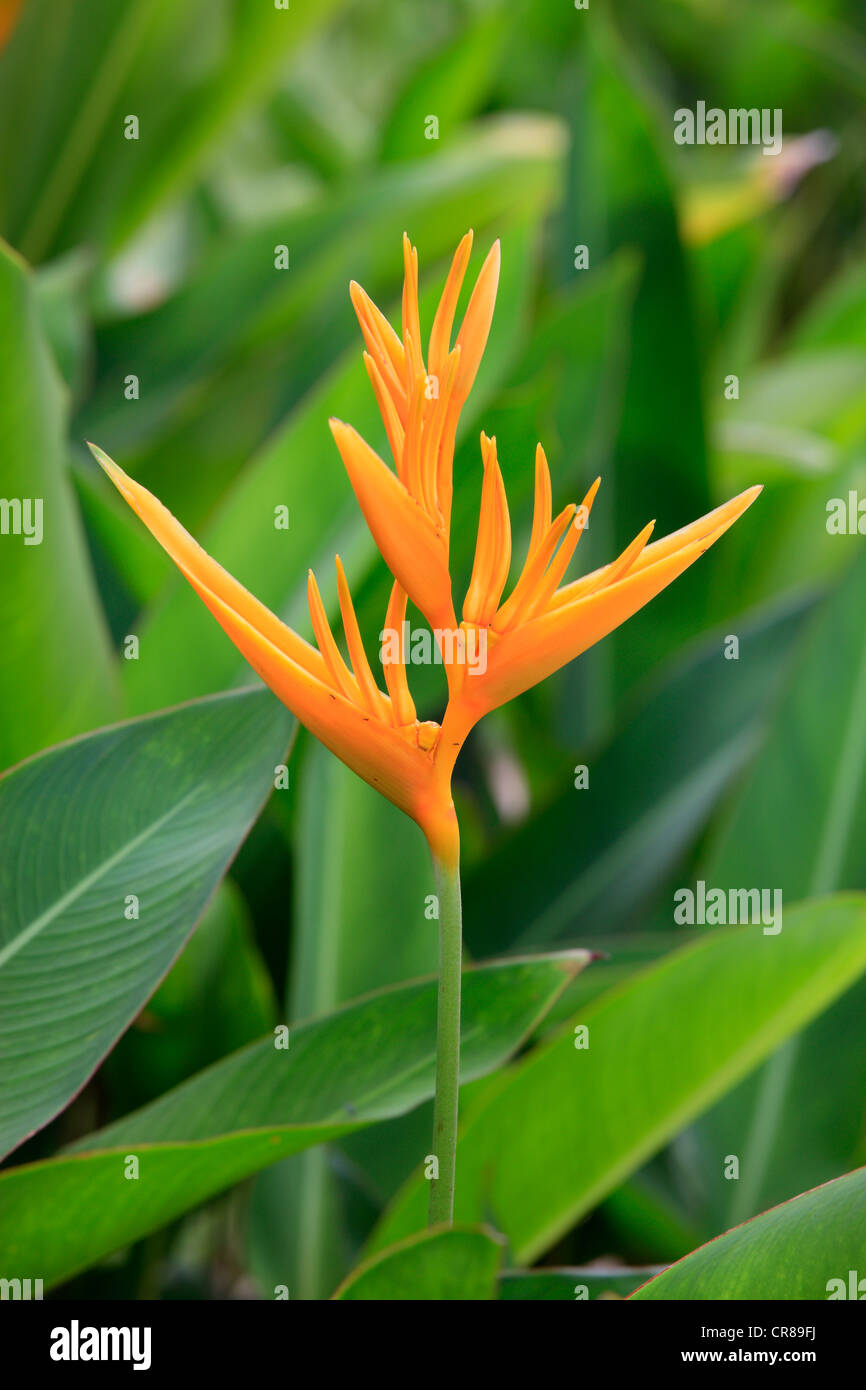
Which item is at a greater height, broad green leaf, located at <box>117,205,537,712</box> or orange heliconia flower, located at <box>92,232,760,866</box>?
broad green leaf, located at <box>117,205,537,712</box>

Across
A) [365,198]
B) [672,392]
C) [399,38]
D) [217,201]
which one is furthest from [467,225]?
[399,38]

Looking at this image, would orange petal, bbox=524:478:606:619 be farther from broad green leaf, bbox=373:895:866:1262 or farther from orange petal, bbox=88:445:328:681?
broad green leaf, bbox=373:895:866:1262

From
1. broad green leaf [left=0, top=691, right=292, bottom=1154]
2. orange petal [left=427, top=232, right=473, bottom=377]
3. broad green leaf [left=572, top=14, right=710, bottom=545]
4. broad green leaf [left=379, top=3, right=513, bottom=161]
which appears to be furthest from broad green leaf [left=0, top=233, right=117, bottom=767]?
broad green leaf [left=379, top=3, right=513, bottom=161]

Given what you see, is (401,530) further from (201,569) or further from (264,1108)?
(264,1108)

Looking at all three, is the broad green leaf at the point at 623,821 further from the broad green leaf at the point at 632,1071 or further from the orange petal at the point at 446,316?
the orange petal at the point at 446,316

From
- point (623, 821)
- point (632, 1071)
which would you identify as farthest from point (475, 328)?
point (623, 821)

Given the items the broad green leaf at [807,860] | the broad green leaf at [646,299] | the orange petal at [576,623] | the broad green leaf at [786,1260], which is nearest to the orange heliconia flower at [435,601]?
the orange petal at [576,623]

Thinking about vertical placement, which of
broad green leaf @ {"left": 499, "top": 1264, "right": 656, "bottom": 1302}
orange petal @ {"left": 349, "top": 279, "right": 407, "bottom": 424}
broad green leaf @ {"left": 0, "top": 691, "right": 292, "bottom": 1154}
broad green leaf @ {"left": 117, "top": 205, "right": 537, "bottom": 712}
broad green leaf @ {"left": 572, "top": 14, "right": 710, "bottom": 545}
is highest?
broad green leaf @ {"left": 572, "top": 14, "right": 710, "bottom": 545}

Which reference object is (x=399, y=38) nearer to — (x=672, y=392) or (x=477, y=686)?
(x=672, y=392)
